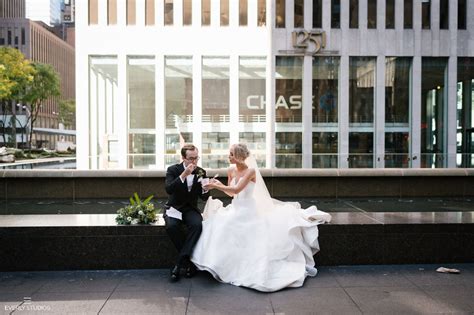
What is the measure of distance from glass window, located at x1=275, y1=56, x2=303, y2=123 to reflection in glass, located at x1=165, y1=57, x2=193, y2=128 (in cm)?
645

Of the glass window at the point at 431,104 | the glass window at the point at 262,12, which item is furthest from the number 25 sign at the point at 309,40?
the glass window at the point at 431,104

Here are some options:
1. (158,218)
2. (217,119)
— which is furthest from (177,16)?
(158,218)

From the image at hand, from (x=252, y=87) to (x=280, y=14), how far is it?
5.74 m

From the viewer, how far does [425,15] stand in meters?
32.6

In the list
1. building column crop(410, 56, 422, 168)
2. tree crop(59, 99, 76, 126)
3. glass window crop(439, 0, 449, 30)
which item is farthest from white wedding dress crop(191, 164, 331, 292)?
tree crop(59, 99, 76, 126)

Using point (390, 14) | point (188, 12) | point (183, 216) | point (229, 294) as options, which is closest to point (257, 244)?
point (229, 294)

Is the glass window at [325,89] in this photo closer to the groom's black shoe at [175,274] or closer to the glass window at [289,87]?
the glass window at [289,87]

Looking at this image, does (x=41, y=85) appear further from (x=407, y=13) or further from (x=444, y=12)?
(x=444, y=12)

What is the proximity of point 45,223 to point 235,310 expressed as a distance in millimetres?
3206

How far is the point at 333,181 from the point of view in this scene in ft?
46.2

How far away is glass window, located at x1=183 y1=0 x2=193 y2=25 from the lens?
105ft

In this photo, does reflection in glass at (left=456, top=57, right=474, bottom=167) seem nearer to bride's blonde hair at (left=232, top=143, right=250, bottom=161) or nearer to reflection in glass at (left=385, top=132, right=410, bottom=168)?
reflection in glass at (left=385, top=132, right=410, bottom=168)

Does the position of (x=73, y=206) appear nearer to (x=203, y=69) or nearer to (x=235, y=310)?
(x=235, y=310)

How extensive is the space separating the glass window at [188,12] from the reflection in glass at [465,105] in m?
20.4
